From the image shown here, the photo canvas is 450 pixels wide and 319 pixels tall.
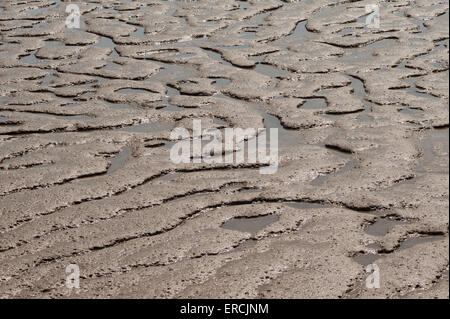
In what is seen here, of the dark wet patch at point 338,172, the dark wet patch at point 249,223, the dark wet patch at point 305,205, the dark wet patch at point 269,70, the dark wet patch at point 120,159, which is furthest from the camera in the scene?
the dark wet patch at point 269,70

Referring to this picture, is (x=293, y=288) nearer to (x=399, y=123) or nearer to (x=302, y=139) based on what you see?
(x=302, y=139)

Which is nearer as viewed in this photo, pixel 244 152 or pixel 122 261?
pixel 122 261

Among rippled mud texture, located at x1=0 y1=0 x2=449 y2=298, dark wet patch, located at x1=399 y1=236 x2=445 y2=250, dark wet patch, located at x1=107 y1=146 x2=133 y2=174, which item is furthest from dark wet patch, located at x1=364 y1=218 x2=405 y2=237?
dark wet patch, located at x1=107 y1=146 x2=133 y2=174

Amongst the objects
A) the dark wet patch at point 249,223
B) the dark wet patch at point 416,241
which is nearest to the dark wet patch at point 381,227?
the dark wet patch at point 416,241

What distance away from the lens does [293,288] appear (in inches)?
124

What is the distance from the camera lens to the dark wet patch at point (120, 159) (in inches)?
172

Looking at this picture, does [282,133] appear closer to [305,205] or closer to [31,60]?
[305,205]

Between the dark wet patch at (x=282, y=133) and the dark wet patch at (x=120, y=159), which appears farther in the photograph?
the dark wet patch at (x=282, y=133)

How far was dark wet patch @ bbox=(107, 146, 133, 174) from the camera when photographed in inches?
172

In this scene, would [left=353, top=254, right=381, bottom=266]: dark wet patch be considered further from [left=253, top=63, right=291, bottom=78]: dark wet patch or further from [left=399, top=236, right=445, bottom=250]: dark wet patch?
[left=253, top=63, right=291, bottom=78]: dark wet patch

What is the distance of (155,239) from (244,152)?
44.2 inches

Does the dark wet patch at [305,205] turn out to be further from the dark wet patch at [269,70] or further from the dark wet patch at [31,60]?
the dark wet patch at [31,60]

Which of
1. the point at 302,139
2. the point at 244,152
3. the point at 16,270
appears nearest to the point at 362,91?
the point at 302,139

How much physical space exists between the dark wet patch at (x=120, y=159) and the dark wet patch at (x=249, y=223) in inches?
36.4
